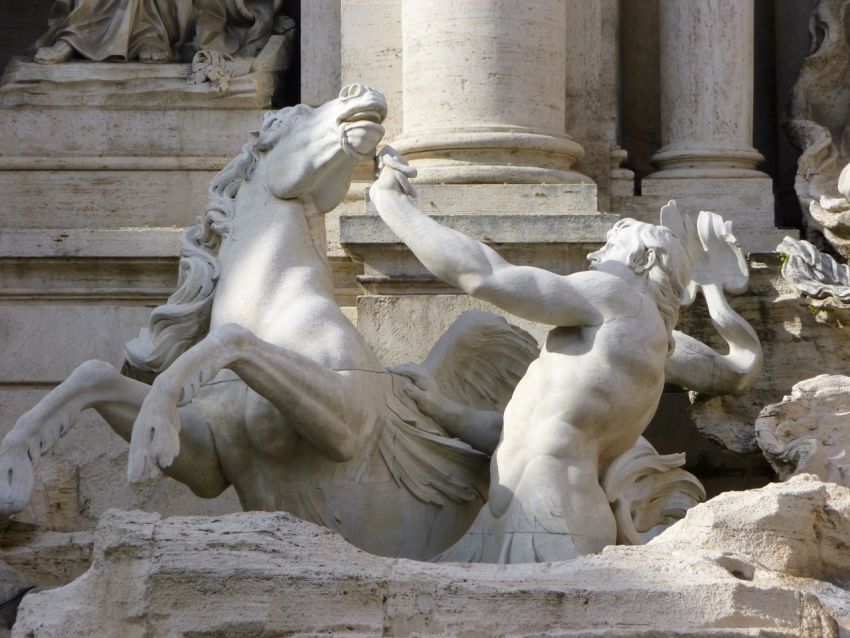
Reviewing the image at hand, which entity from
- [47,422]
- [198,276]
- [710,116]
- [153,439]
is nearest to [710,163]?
[710,116]

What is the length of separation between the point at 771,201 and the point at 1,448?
436 cm

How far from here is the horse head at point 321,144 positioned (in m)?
8.38

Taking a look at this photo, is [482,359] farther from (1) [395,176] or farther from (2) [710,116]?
(2) [710,116]

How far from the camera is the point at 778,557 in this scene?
287 inches

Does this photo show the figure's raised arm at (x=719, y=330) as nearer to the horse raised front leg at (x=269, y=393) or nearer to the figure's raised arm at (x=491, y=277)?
the figure's raised arm at (x=491, y=277)

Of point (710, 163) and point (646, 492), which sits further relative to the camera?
point (710, 163)

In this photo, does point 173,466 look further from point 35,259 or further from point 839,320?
point 839,320

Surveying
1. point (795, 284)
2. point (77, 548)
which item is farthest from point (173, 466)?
point (795, 284)

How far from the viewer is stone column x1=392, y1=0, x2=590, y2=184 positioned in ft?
33.5

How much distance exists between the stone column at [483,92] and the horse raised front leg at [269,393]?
213 cm

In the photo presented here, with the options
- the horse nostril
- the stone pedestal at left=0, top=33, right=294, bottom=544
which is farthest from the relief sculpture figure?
the horse nostril

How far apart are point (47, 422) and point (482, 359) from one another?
174 cm

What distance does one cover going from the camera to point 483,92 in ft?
33.6

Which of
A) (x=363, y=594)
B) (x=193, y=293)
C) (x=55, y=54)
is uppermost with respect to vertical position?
(x=55, y=54)
